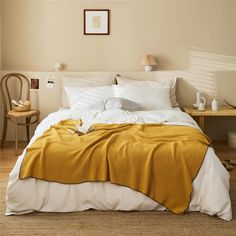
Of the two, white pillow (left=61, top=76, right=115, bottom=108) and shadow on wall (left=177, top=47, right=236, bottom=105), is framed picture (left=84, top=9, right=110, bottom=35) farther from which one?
shadow on wall (left=177, top=47, right=236, bottom=105)

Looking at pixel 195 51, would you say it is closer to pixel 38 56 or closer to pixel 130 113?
pixel 130 113

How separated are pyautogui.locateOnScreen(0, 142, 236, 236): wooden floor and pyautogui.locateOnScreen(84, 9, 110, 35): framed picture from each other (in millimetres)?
2942

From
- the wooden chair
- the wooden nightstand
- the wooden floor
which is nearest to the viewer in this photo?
the wooden floor

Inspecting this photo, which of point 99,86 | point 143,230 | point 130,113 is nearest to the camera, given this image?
point 143,230

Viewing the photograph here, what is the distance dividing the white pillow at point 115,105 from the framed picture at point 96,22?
1.20 metres

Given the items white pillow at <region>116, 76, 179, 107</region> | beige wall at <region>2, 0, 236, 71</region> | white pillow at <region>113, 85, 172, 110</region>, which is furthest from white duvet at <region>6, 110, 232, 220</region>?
beige wall at <region>2, 0, 236, 71</region>

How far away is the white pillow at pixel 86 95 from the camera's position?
16.1 feet

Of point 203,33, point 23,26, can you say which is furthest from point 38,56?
point 203,33

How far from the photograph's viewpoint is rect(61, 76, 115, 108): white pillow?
5234mm

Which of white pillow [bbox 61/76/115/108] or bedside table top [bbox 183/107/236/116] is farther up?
white pillow [bbox 61/76/115/108]

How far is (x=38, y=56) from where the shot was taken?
5.52m

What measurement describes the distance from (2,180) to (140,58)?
8.20 feet

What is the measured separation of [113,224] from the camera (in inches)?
117

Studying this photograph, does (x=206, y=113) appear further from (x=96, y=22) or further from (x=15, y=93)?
(x=15, y=93)
